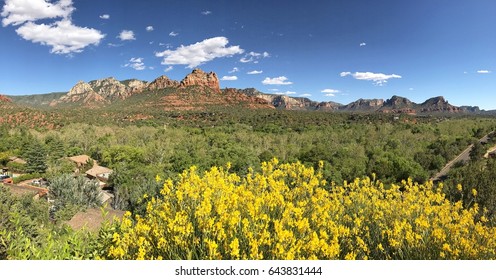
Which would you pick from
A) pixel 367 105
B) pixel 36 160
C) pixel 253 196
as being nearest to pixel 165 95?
pixel 36 160

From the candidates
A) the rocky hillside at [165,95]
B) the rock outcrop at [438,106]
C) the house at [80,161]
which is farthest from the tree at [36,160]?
the rock outcrop at [438,106]

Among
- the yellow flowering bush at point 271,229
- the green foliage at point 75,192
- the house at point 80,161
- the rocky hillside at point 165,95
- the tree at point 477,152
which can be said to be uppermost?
the rocky hillside at point 165,95

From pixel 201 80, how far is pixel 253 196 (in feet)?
390

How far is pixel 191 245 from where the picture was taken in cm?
291

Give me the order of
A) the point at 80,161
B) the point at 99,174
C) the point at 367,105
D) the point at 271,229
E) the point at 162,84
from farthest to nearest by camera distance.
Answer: the point at 367,105 < the point at 162,84 < the point at 80,161 < the point at 99,174 < the point at 271,229

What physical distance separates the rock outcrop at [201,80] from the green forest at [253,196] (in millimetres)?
46135

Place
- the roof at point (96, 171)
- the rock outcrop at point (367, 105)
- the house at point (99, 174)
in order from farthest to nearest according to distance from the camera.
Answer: the rock outcrop at point (367, 105) → the roof at point (96, 171) → the house at point (99, 174)

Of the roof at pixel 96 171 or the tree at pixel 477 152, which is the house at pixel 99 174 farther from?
the tree at pixel 477 152

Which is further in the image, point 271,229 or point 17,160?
point 17,160

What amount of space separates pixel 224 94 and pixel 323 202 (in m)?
107

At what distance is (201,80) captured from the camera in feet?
390

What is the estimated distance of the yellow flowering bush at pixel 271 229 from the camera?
108 inches

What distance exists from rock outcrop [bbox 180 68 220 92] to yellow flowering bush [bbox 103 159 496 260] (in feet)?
359

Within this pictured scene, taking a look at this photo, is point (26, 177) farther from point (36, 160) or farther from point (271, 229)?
point (271, 229)
